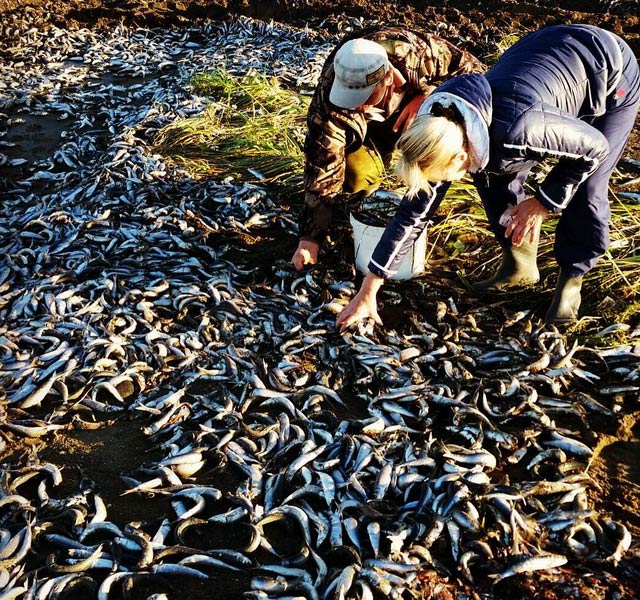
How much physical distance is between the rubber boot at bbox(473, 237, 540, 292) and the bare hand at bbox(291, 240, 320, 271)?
1.04 m

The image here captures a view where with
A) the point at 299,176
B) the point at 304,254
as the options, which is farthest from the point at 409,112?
the point at 299,176

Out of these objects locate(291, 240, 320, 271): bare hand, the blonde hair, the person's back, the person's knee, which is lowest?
locate(291, 240, 320, 271): bare hand

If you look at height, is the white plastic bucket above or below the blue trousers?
below

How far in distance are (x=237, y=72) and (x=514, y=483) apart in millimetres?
6439

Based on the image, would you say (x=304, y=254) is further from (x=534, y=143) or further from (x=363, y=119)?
(x=534, y=143)

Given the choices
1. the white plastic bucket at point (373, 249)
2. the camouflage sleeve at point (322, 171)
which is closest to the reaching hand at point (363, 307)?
the white plastic bucket at point (373, 249)

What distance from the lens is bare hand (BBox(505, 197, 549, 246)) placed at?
3.09 metres

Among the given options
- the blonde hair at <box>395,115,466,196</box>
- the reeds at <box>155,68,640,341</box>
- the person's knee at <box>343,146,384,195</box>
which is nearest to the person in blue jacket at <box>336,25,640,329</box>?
the blonde hair at <box>395,115,466,196</box>

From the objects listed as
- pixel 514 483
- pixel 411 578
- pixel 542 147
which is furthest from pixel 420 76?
pixel 411 578

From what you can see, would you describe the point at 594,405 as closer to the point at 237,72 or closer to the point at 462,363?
the point at 462,363

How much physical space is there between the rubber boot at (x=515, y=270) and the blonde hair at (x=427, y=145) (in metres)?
1.48

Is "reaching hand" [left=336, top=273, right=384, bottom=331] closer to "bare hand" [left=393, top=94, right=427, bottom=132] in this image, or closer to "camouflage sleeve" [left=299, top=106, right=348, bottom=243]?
"camouflage sleeve" [left=299, top=106, right=348, bottom=243]

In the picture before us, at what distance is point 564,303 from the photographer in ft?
12.3

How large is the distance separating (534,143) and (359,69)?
107 centimetres
